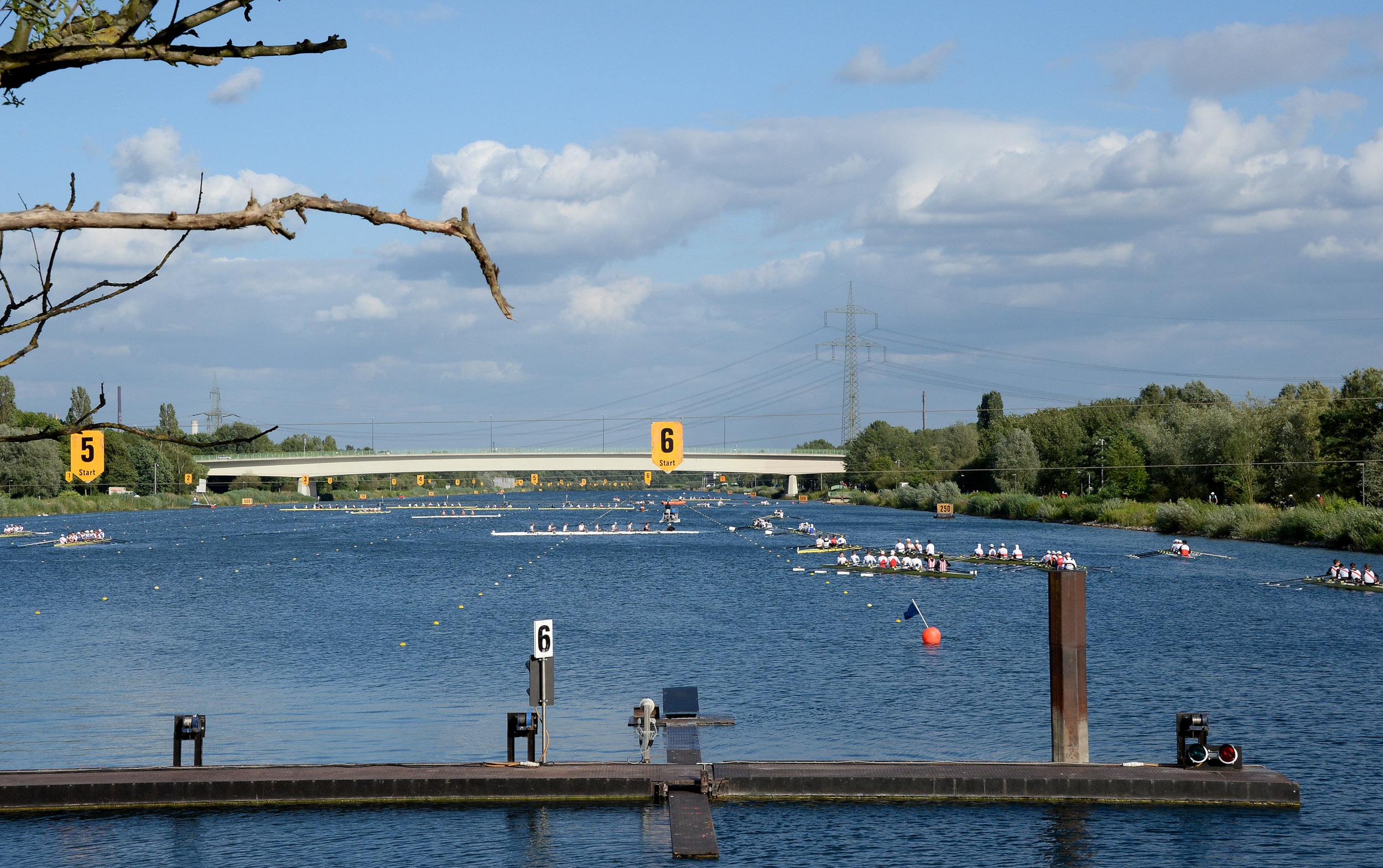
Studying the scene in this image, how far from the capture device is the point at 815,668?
34.8m

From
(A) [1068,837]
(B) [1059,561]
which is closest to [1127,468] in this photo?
(B) [1059,561]

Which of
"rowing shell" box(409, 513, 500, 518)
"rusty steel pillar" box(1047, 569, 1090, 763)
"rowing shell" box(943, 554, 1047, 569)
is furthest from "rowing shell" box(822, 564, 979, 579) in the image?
"rowing shell" box(409, 513, 500, 518)

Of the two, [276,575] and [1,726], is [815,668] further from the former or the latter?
[276,575]

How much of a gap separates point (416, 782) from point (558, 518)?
124310 mm

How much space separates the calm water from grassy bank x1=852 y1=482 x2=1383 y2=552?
342 centimetres

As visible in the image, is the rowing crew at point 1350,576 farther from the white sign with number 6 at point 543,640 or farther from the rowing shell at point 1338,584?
the white sign with number 6 at point 543,640

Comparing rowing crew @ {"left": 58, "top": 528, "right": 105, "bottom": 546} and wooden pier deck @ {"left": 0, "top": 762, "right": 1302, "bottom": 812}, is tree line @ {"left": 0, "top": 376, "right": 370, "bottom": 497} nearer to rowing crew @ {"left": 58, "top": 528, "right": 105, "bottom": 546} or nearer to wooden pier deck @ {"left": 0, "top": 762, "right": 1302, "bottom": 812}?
rowing crew @ {"left": 58, "top": 528, "right": 105, "bottom": 546}

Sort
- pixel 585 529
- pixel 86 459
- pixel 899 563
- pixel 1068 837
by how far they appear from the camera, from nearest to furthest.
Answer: pixel 86 459, pixel 1068 837, pixel 899 563, pixel 585 529

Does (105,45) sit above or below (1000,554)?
above

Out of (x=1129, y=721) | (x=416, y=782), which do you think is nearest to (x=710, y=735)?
(x=416, y=782)

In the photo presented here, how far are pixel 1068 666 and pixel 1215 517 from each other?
75879mm

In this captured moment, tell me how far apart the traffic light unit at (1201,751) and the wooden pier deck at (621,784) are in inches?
8.2

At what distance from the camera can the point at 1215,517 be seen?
8881 centimetres

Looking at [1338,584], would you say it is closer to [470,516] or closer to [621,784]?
[621,784]
